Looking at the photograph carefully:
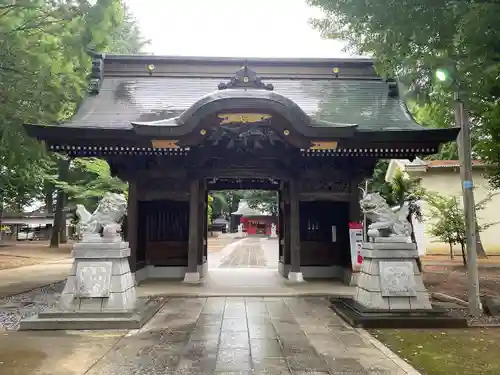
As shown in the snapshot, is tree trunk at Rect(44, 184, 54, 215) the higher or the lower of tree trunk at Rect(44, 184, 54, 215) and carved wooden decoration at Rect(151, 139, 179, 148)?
the higher

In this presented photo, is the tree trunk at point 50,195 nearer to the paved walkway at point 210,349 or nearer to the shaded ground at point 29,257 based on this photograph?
the shaded ground at point 29,257

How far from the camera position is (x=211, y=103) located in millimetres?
9219

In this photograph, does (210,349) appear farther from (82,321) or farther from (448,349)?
(448,349)

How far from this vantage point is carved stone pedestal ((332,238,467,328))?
7309mm

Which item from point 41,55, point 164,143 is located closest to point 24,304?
point 164,143

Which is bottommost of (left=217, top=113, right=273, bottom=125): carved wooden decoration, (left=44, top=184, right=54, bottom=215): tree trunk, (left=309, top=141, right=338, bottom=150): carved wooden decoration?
(left=309, top=141, right=338, bottom=150): carved wooden decoration

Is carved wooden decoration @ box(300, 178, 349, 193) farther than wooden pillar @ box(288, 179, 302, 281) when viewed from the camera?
Yes

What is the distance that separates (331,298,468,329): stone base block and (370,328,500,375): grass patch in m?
0.17

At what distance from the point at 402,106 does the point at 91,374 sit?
10830 millimetres

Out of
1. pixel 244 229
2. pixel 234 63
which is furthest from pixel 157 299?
pixel 244 229

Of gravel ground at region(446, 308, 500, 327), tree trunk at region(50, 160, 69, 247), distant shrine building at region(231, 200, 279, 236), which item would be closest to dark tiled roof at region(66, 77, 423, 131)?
gravel ground at region(446, 308, 500, 327)

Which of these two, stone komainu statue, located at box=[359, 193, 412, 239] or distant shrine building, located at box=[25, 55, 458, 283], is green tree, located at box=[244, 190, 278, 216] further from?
stone komainu statue, located at box=[359, 193, 412, 239]

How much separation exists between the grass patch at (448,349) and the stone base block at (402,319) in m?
0.17

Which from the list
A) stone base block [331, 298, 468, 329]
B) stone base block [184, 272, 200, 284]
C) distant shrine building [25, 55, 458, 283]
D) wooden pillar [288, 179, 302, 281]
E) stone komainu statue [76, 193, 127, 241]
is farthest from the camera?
wooden pillar [288, 179, 302, 281]
